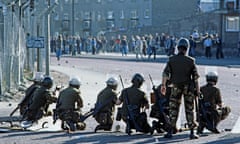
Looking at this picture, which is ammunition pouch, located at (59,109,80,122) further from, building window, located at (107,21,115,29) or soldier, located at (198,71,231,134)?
building window, located at (107,21,115,29)

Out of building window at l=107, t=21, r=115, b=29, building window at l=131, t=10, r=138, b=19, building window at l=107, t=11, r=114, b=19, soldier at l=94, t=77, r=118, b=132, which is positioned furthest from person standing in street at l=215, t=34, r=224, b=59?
building window at l=107, t=11, r=114, b=19

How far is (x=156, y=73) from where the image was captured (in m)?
32.2

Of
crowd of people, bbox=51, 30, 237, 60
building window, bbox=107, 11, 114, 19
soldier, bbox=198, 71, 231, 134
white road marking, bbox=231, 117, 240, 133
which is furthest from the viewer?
building window, bbox=107, 11, 114, 19

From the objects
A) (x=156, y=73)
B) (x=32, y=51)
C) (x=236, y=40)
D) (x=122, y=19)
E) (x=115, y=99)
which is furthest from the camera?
(x=122, y=19)

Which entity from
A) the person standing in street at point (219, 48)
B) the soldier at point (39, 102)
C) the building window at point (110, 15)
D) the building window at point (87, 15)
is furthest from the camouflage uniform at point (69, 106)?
the building window at point (87, 15)

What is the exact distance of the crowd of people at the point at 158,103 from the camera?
42.3 feet

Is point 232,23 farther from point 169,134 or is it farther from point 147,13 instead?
point 169,134

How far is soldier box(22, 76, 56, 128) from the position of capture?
14547 mm

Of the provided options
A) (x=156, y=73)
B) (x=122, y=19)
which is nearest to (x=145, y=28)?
(x=122, y=19)

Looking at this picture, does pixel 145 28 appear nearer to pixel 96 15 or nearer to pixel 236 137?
pixel 96 15

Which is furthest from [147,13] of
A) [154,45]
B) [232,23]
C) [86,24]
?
[154,45]

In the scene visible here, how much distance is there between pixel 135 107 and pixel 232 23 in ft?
157

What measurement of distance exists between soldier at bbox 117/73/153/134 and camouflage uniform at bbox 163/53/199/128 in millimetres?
726

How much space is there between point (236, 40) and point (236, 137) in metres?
47.4
